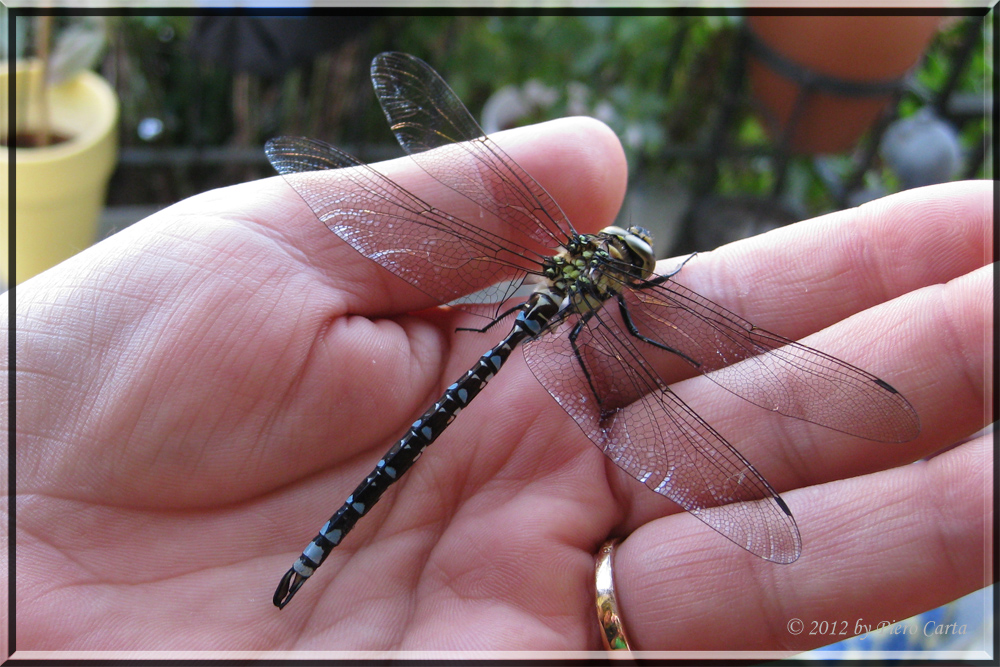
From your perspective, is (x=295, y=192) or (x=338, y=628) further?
(x=295, y=192)

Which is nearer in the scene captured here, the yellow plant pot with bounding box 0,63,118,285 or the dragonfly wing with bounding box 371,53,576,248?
the dragonfly wing with bounding box 371,53,576,248

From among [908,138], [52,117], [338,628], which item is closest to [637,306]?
[338,628]

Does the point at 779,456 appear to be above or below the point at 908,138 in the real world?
below

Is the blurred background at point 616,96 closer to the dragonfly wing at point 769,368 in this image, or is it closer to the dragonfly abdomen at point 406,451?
the dragonfly wing at point 769,368

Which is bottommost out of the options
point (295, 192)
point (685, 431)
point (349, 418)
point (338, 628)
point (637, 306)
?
point (338, 628)

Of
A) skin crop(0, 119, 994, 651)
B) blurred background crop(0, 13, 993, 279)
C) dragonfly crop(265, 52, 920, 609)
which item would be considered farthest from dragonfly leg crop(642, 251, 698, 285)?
blurred background crop(0, 13, 993, 279)

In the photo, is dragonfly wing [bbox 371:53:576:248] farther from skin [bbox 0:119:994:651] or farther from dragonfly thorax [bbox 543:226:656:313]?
skin [bbox 0:119:994:651]

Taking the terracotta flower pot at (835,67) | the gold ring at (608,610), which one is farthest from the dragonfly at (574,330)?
the terracotta flower pot at (835,67)

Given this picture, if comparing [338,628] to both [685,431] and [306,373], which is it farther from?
[685,431]
